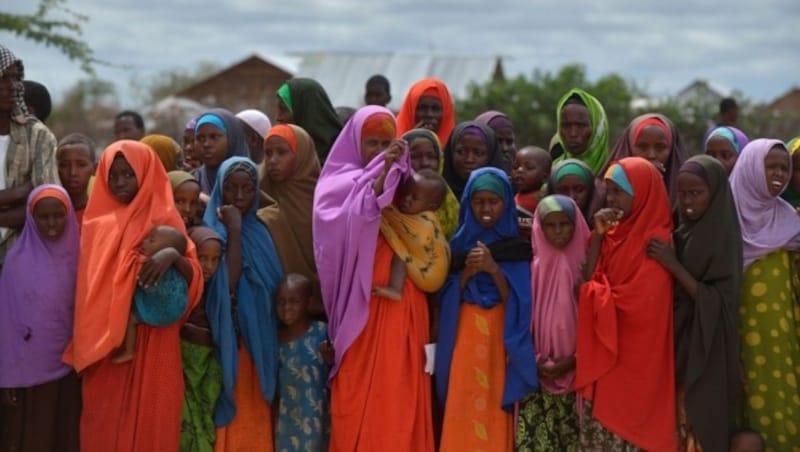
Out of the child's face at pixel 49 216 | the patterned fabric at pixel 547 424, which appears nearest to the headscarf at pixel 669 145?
the patterned fabric at pixel 547 424

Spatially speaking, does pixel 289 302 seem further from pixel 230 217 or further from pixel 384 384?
pixel 384 384

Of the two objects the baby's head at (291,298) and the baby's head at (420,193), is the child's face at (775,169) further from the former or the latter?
the baby's head at (291,298)

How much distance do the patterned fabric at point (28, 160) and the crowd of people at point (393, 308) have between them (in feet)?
0.04

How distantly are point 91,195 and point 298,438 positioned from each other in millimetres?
1582

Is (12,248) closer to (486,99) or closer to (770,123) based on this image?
(486,99)

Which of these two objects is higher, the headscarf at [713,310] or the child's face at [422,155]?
the child's face at [422,155]

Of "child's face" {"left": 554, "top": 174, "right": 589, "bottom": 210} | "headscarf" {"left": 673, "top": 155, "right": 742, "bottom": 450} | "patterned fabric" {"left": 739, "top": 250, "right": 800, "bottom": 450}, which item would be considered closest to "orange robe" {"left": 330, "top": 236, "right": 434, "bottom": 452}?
"child's face" {"left": 554, "top": 174, "right": 589, "bottom": 210}

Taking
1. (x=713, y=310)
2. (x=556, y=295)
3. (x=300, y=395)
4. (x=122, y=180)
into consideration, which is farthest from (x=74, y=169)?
(x=713, y=310)

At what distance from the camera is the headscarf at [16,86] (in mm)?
6160

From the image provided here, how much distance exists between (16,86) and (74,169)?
1.76 feet

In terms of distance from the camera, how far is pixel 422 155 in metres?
6.29

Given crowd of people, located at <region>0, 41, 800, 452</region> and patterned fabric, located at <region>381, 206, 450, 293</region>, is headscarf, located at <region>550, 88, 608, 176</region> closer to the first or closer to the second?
crowd of people, located at <region>0, 41, 800, 452</region>

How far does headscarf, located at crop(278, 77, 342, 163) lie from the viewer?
274 inches

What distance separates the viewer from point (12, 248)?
5.99 m
